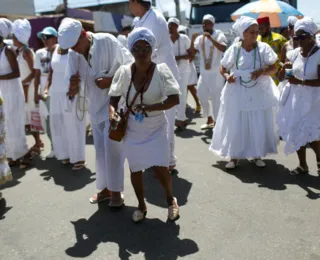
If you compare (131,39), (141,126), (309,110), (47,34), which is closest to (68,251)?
(141,126)

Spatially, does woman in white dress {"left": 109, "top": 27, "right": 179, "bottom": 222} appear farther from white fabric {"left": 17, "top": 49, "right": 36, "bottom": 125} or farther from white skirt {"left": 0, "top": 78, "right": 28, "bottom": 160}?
white fabric {"left": 17, "top": 49, "right": 36, "bottom": 125}

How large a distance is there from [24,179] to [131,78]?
2.85 m

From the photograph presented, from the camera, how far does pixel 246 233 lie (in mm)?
3463

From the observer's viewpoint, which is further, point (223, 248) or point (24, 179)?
point (24, 179)

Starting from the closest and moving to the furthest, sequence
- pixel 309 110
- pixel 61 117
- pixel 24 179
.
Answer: pixel 309 110, pixel 24 179, pixel 61 117

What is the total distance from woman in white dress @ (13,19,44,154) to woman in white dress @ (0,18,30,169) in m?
0.53

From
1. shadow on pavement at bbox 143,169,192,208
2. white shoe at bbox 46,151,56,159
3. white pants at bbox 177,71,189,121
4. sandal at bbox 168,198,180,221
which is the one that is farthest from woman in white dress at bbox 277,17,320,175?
white shoe at bbox 46,151,56,159

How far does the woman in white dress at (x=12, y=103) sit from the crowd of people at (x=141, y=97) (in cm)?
1

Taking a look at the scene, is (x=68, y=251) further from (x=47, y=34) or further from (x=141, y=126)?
(x=47, y=34)

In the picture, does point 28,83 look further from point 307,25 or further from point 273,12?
point 273,12

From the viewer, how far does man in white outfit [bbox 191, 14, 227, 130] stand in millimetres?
7568

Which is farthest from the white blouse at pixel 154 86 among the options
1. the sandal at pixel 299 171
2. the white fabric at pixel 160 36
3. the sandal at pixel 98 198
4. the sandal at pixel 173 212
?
the sandal at pixel 299 171

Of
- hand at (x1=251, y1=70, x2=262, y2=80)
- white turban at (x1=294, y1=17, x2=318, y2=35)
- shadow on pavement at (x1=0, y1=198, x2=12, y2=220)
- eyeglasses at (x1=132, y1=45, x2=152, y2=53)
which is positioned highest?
white turban at (x1=294, y1=17, x2=318, y2=35)

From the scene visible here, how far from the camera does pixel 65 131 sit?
5.93 meters
